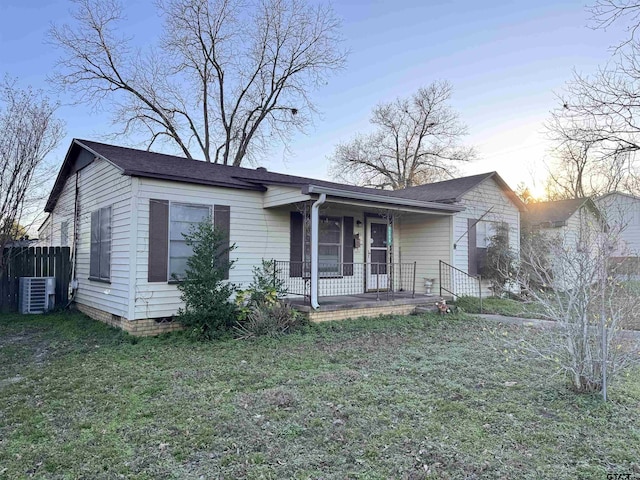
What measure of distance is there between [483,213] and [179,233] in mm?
8712

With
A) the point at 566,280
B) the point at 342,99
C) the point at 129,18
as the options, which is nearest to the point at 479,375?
the point at 566,280

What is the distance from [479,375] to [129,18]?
63.8 feet

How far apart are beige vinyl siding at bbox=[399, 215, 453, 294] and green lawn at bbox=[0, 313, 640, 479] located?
17.3ft

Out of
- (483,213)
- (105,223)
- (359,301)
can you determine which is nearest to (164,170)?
(105,223)

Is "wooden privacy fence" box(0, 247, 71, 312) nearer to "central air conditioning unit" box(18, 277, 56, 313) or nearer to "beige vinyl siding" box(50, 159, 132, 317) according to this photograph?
"central air conditioning unit" box(18, 277, 56, 313)

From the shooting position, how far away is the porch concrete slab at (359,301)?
796 centimetres

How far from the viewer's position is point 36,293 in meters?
9.53

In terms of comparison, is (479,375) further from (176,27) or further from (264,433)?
(176,27)

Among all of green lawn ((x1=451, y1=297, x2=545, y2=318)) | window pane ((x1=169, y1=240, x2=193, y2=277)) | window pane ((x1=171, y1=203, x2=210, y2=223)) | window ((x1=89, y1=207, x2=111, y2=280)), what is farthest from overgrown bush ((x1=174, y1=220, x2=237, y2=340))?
green lawn ((x1=451, y1=297, x2=545, y2=318))

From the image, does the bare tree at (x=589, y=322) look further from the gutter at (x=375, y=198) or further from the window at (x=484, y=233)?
the window at (x=484, y=233)

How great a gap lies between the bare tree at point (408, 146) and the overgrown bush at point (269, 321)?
22.9 meters

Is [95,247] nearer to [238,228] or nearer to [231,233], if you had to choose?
[231,233]

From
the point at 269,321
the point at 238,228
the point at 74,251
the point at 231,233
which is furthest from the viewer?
the point at 74,251

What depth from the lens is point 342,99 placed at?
52.6ft
